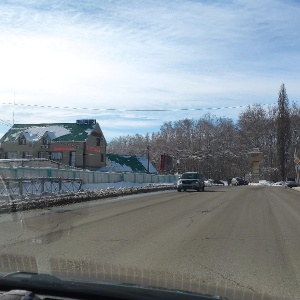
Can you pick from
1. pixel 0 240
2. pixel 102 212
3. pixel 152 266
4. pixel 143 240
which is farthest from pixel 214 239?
pixel 102 212

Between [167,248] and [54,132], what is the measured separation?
66.4m

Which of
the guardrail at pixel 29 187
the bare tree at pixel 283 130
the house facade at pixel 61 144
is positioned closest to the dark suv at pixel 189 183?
the guardrail at pixel 29 187

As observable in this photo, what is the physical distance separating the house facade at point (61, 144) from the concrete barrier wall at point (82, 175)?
1386 cm

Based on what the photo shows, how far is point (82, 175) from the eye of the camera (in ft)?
122

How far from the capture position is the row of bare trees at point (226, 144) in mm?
104250

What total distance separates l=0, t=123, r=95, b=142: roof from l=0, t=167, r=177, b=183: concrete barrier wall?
15.9 metres

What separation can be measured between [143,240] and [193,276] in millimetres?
3664

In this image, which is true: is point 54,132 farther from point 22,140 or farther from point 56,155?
point 22,140

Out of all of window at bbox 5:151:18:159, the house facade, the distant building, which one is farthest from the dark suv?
the distant building

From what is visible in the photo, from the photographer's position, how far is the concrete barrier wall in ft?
82.4

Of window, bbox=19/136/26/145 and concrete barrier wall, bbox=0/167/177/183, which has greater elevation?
window, bbox=19/136/26/145

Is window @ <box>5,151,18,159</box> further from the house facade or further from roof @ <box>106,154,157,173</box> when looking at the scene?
roof @ <box>106,154,157,173</box>

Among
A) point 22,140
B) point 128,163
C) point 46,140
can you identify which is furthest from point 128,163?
point 22,140

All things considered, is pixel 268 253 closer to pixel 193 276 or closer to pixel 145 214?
pixel 193 276
